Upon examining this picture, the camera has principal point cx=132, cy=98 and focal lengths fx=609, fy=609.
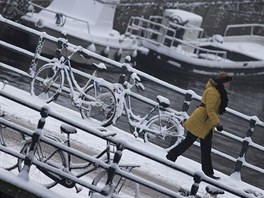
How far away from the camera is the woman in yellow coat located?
9.95m

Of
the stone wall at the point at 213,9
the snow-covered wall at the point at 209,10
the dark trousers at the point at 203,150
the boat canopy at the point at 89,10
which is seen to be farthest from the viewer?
the stone wall at the point at 213,9

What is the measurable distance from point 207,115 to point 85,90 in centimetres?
271

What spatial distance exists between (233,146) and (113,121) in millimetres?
7143

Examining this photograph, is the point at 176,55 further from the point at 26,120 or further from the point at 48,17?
the point at 26,120

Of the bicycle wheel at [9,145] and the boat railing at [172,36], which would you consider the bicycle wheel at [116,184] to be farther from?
the boat railing at [172,36]

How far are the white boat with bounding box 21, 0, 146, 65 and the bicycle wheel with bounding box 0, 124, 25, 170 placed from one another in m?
15.5

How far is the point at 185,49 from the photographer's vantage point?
34281 millimetres

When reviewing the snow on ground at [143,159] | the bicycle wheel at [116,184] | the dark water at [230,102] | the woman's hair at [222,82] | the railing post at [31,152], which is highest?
the woman's hair at [222,82]

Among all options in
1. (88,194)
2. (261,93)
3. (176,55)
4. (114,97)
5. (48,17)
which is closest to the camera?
(88,194)

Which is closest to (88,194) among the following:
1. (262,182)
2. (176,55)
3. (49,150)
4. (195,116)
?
(49,150)

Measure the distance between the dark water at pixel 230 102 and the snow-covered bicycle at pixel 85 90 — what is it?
404 centimetres

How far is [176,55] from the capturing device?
106ft

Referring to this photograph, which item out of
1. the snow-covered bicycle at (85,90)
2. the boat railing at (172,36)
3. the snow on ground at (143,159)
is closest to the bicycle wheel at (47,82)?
the snow-covered bicycle at (85,90)

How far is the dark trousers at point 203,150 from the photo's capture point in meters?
10.3
